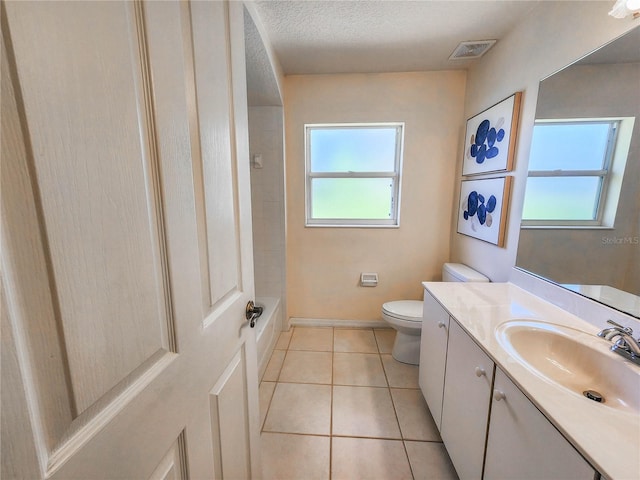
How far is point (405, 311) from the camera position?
2.07 metres

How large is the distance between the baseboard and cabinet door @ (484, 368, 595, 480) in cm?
170

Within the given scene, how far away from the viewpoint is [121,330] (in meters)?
0.43

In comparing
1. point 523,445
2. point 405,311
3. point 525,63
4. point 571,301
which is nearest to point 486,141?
point 525,63

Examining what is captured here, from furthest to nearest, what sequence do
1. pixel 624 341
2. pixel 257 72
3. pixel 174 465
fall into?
1. pixel 257 72
2. pixel 624 341
3. pixel 174 465

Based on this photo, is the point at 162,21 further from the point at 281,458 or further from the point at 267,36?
the point at 281,458

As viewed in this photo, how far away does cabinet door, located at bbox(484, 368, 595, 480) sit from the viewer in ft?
2.15

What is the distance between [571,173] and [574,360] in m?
0.84

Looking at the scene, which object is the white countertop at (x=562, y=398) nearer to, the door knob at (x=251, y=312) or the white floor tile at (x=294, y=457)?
the door knob at (x=251, y=312)

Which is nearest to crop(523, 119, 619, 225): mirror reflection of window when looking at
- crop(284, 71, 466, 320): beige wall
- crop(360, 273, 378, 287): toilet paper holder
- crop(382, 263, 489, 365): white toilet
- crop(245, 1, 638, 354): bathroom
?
crop(245, 1, 638, 354): bathroom

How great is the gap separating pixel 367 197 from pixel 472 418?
73.8 inches

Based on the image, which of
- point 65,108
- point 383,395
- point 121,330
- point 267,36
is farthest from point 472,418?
point 267,36

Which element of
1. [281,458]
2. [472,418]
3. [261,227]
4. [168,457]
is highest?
[261,227]

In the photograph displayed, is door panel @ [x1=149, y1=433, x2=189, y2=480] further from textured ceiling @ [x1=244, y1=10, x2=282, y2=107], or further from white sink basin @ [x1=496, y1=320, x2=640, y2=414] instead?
textured ceiling @ [x1=244, y1=10, x2=282, y2=107]

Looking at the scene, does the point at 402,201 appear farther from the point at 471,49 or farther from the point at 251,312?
the point at 251,312
